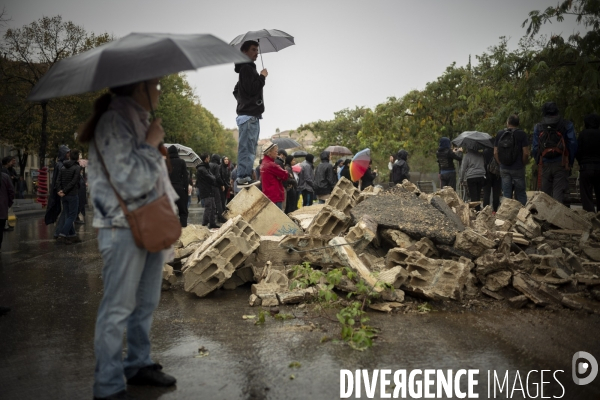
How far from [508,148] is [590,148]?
1.39m

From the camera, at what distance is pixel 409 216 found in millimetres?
7727

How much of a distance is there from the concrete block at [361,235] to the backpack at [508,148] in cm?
470

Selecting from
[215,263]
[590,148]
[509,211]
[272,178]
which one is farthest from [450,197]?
[215,263]

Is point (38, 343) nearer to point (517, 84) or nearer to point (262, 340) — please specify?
point (262, 340)

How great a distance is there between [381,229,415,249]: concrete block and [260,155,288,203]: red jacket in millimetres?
3693

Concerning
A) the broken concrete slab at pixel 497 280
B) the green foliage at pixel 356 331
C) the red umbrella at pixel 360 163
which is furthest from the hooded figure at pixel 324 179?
the green foliage at pixel 356 331

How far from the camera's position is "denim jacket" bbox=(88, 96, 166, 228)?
347cm

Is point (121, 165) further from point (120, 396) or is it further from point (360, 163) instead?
point (360, 163)

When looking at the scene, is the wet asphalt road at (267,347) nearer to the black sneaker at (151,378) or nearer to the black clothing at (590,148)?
the black sneaker at (151,378)

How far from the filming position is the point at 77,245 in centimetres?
1230

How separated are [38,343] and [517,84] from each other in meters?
14.1

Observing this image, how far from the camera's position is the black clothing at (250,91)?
902 centimetres

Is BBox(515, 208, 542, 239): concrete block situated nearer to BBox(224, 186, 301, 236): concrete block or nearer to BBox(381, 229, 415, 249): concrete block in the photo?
BBox(381, 229, 415, 249): concrete block

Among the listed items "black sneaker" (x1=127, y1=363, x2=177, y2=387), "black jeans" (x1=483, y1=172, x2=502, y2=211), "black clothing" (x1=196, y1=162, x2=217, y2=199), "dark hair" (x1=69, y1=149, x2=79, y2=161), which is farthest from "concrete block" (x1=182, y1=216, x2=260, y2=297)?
"black jeans" (x1=483, y1=172, x2=502, y2=211)
